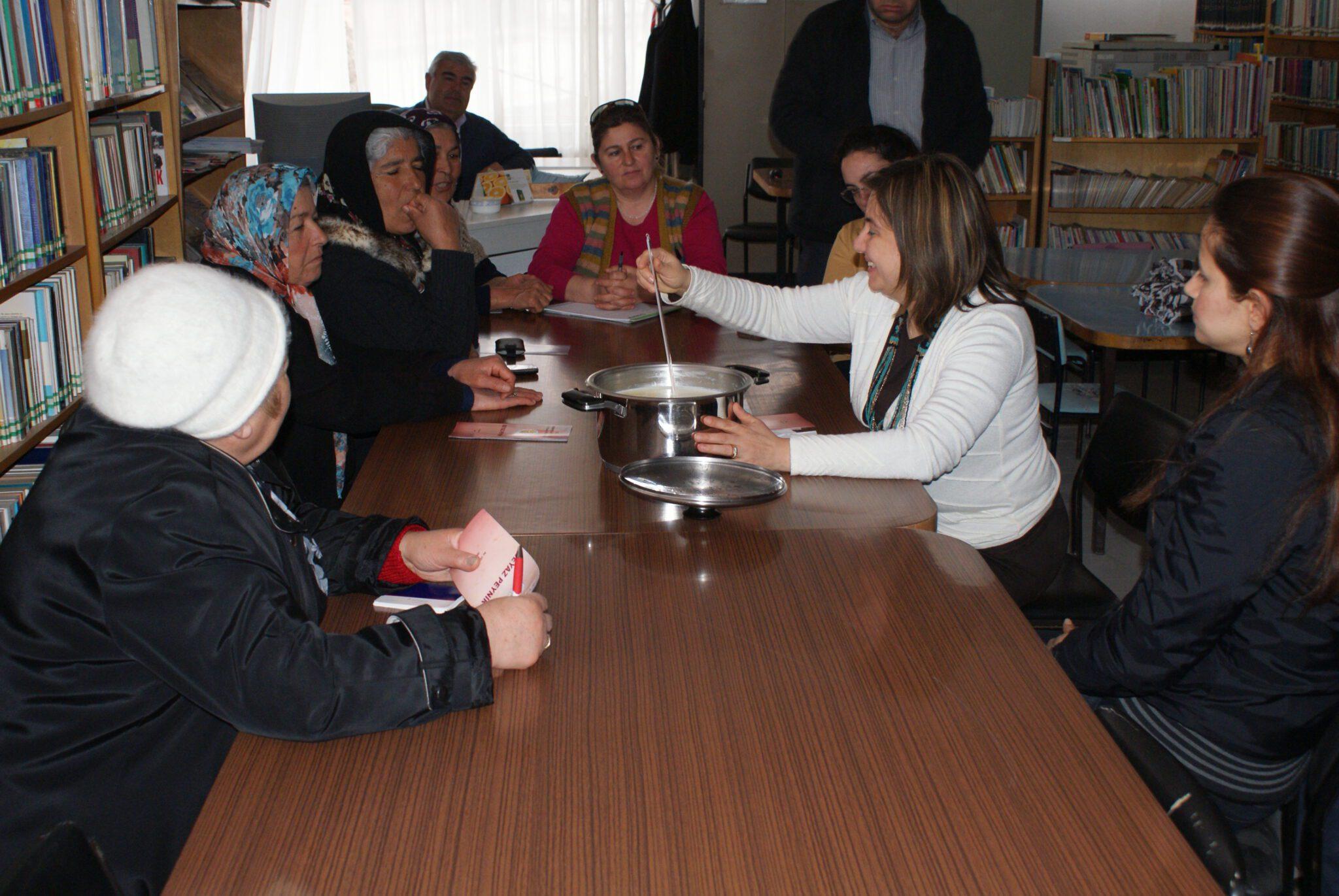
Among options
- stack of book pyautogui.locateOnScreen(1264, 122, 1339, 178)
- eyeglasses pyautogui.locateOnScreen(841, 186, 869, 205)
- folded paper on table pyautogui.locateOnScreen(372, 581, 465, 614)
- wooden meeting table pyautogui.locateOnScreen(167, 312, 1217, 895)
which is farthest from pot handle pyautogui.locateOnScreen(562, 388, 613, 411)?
stack of book pyautogui.locateOnScreen(1264, 122, 1339, 178)

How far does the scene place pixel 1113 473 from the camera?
2.14 meters

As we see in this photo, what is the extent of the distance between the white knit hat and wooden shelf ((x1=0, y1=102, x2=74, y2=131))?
151 centimetres

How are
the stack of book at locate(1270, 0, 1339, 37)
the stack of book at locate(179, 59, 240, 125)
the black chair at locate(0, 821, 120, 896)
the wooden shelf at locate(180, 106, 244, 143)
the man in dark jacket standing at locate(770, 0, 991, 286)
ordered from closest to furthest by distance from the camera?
the black chair at locate(0, 821, 120, 896) → the man in dark jacket standing at locate(770, 0, 991, 286) → the wooden shelf at locate(180, 106, 244, 143) → the stack of book at locate(179, 59, 240, 125) → the stack of book at locate(1270, 0, 1339, 37)

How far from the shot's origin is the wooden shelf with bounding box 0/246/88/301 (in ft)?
7.56

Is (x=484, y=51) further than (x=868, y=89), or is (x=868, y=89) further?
(x=484, y=51)

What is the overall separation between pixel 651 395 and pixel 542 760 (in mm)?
984

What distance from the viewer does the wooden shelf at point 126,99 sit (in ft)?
9.67

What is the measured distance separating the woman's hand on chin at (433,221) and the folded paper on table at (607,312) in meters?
0.36

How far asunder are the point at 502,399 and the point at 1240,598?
1379 mm

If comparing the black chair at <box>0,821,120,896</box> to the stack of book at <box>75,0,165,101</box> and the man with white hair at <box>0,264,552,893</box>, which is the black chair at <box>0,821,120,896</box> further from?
the stack of book at <box>75,0,165,101</box>

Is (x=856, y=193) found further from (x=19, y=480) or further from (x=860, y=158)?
(x=19, y=480)

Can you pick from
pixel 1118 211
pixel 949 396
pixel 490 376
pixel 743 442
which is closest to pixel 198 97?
pixel 490 376

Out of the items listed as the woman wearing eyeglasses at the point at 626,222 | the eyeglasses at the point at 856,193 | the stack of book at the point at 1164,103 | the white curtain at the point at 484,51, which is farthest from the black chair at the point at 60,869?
the white curtain at the point at 484,51

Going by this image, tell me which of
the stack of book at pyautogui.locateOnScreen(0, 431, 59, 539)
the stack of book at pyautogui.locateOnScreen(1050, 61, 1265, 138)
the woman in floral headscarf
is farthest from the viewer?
the stack of book at pyautogui.locateOnScreen(1050, 61, 1265, 138)
